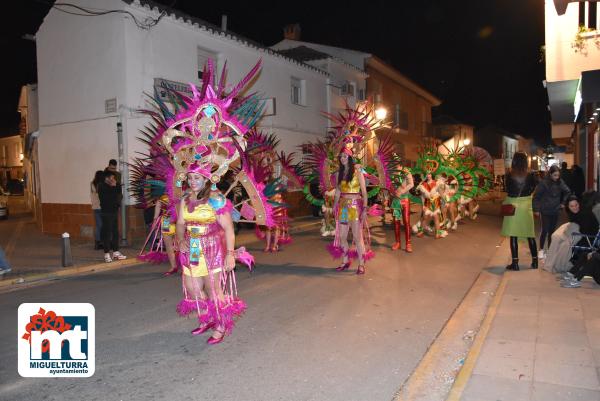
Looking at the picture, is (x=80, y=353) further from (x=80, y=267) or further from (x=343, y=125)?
(x=343, y=125)

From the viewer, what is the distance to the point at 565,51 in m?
10.5

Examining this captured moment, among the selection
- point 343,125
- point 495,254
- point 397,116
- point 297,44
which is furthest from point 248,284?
point 397,116

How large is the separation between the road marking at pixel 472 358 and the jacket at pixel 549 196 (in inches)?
124

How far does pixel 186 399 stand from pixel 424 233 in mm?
10220

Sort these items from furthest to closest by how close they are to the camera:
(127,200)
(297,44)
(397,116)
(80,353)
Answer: (397,116), (297,44), (127,200), (80,353)

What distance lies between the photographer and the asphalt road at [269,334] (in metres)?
3.88

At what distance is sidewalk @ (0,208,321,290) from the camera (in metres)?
8.43

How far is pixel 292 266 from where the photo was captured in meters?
8.86

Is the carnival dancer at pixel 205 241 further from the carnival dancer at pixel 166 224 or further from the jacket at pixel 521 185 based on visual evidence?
the jacket at pixel 521 185

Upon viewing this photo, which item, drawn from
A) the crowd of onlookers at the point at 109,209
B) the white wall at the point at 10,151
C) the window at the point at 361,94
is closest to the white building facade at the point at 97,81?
the crowd of onlookers at the point at 109,209

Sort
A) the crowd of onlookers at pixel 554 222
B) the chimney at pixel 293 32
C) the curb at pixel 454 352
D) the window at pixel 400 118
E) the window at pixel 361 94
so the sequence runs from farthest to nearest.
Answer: the window at pixel 400 118 → the chimney at pixel 293 32 → the window at pixel 361 94 → the crowd of onlookers at pixel 554 222 → the curb at pixel 454 352

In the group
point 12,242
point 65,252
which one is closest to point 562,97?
point 65,252

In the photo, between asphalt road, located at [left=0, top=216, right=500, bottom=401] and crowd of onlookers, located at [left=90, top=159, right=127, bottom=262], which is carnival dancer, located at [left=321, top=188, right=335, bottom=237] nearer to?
asphalt road, located at [left=0, top=216, right=500, bottom=401]

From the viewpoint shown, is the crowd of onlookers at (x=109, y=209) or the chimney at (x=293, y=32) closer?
the crowd of onlookers at (x=109, y=209)
